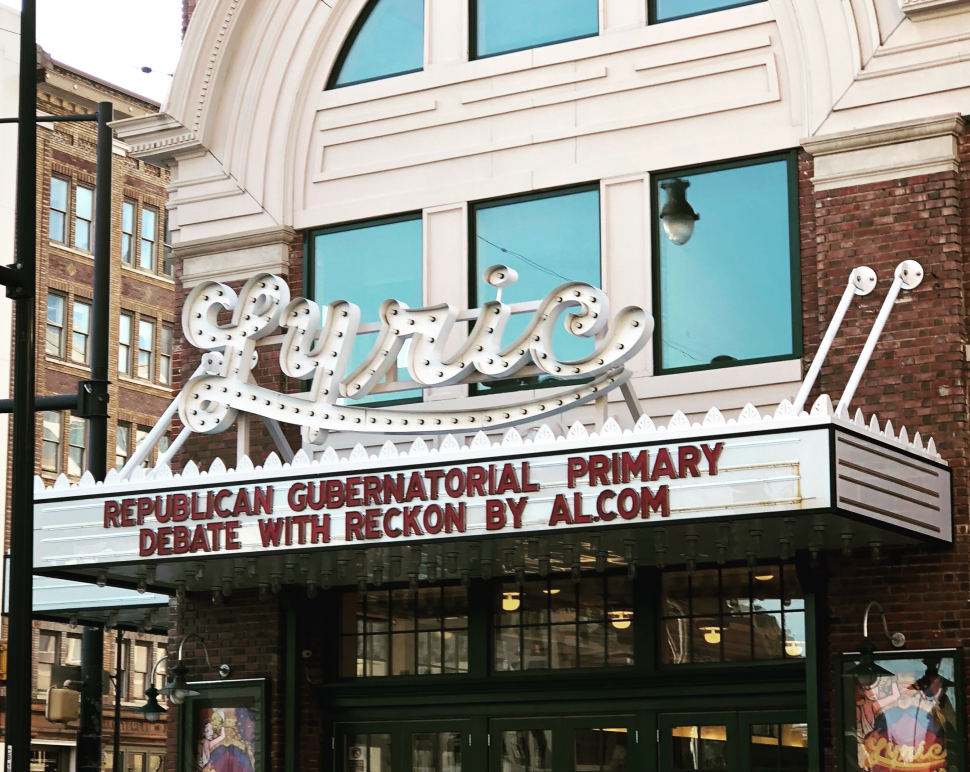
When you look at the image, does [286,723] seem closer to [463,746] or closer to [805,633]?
[463,746]

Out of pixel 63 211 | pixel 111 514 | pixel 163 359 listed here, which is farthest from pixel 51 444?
pixel 111 514

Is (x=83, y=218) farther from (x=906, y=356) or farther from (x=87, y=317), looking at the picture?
(x=906, y=356)

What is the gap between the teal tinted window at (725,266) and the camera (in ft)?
52.7

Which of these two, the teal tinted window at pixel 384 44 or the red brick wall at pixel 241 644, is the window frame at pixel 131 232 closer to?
the teal tinted window at pixel 384 44

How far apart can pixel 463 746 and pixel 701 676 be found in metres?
2.60

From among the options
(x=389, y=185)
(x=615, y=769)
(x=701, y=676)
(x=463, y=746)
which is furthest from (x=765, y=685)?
(x=389, y=185)

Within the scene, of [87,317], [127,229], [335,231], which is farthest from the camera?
[127,229]

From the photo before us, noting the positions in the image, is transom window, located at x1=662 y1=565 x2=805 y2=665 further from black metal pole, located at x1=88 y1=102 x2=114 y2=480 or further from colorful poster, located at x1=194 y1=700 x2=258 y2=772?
black metal pole, located at x1=88 y1=102 x2=114 y2=480

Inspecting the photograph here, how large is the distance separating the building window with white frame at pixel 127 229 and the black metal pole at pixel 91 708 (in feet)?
116

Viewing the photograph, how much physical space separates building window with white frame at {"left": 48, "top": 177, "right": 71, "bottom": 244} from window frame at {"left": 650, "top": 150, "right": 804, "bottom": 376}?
3404 cm

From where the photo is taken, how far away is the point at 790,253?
52.7 feet

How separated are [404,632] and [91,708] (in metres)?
3.18

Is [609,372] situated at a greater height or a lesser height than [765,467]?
greater

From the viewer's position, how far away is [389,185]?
1827 cm
